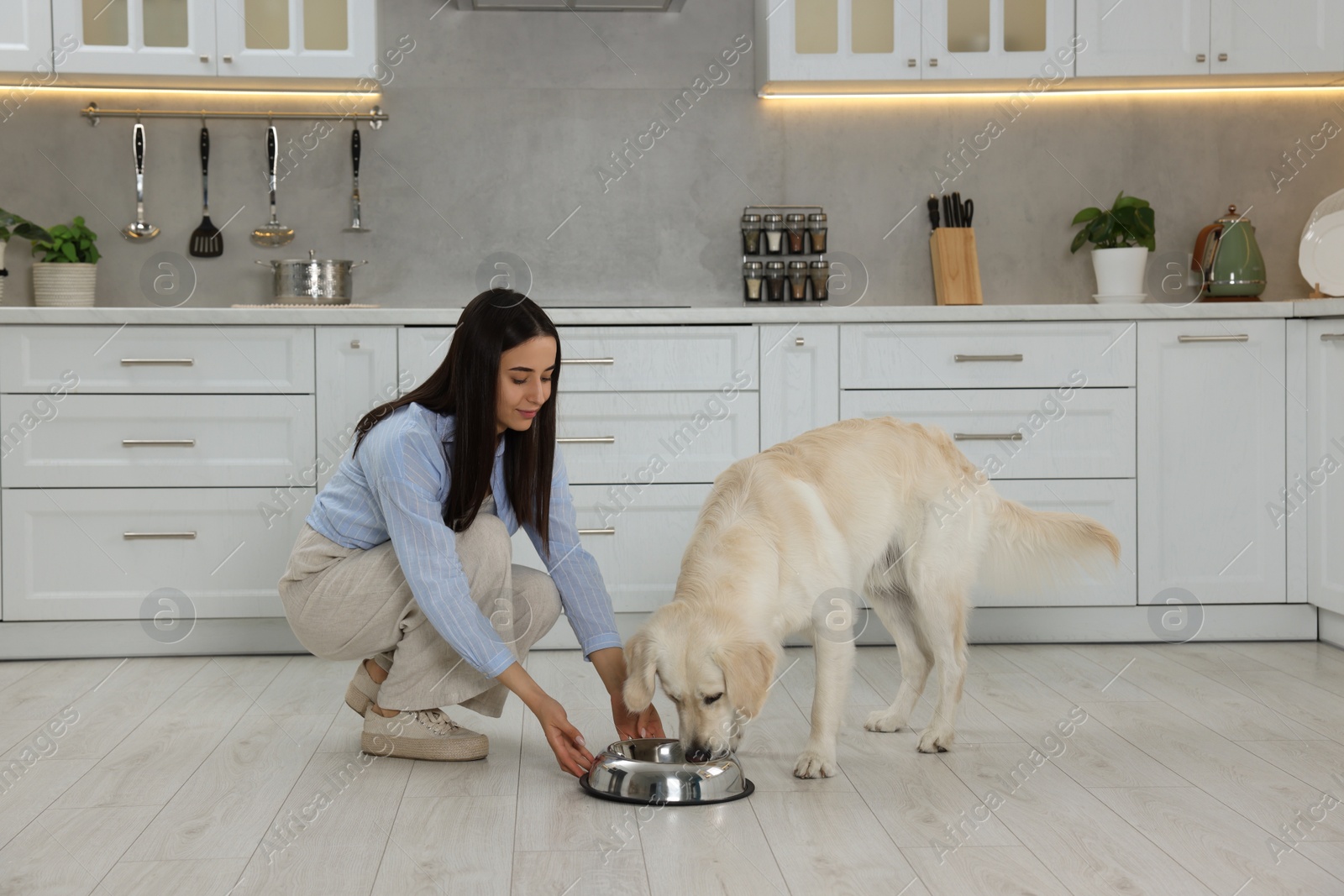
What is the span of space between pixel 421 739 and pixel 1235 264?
2965 millimetres

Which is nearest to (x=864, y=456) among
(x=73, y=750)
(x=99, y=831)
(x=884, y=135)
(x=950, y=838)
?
(x=950, y=838)

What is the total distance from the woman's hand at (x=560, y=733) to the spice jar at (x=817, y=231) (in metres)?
2.27

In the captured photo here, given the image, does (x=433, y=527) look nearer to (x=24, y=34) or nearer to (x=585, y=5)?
(x=585, y=5)

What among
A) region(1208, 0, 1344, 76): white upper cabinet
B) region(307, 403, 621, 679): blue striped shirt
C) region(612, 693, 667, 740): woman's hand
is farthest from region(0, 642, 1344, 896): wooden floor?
region(1208, 0, 1344, 76): white upper cabinet

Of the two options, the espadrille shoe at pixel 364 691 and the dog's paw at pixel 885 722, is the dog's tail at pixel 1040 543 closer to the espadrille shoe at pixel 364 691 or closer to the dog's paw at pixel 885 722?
the dog's paw at pixel 885 722

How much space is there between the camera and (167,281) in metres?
3.80

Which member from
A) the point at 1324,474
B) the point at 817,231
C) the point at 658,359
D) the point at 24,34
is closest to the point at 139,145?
the point at 24,34

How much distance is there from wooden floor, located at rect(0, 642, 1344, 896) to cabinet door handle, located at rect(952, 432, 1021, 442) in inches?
27.9

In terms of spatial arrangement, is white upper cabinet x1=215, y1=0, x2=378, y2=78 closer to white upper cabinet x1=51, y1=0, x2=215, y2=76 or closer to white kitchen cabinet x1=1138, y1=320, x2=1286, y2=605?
white upper cabinet x1=51, y1=0, x2=215, y2=76

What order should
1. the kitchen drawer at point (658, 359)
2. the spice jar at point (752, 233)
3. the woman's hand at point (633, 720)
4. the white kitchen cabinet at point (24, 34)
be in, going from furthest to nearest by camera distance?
the spice jar at point (752, 233) < the white kitchen cabinet at point (24, 34) < the kitchen drawer at point (658, 359) < the woman's hand at point (633, 720)

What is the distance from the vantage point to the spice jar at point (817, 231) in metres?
3.85

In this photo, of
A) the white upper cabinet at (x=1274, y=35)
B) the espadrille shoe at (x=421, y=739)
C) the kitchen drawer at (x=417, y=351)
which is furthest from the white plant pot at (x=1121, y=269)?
the espadrille shoe at (x=421, y=739)

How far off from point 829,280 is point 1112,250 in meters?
0.90

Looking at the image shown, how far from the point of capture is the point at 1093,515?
3303 mm
